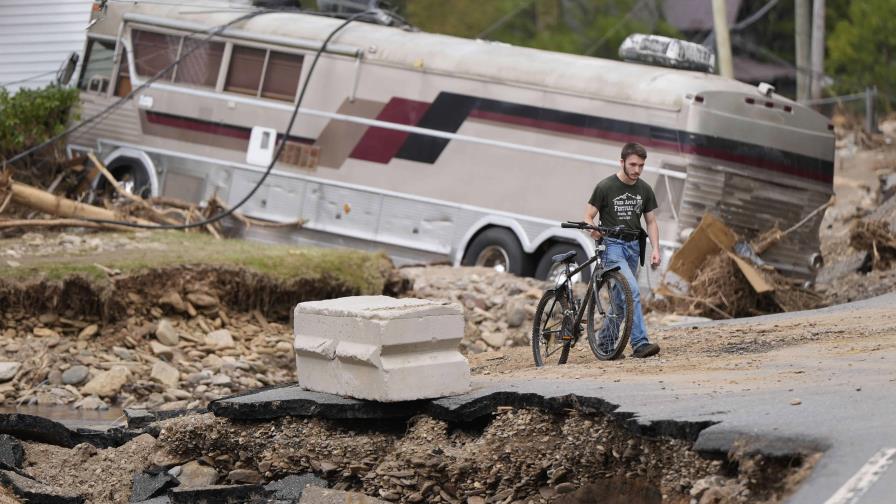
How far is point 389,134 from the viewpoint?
20188 mm

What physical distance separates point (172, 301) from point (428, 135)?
507 centimetres

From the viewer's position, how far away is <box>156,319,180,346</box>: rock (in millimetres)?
15742

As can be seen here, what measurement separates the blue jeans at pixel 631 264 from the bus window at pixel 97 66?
1314 centimetres

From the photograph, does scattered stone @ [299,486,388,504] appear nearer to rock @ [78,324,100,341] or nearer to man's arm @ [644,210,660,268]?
man's arm @ [644,210,660,268]

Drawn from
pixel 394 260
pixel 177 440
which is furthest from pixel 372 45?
pixel 177 440

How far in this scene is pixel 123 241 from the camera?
60.1 feet

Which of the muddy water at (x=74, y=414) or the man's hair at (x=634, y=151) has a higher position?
the man's hair at (x=634, y=151)

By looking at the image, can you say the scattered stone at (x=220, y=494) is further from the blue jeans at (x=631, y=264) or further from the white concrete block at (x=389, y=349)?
the blue jeans at (x=631, y=264)

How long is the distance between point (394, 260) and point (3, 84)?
7.80 meters

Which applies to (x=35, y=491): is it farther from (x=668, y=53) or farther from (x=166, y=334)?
(x=668, y=53)

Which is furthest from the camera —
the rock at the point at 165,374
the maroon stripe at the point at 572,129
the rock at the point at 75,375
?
the maroon stripe at the point at 572,129

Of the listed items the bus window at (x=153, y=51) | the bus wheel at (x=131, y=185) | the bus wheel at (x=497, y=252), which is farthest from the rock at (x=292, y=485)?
the bus window at (x=153, y=51)

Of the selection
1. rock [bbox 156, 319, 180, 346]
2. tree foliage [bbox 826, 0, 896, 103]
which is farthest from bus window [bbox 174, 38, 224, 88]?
tree foliage [bbox 826, 0, 896, 103]

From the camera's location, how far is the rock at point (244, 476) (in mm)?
9652
